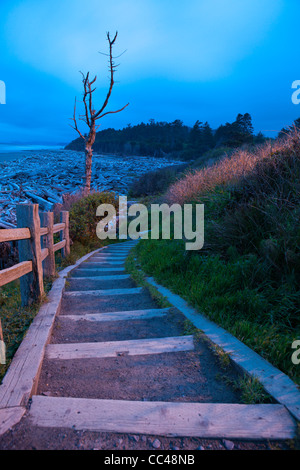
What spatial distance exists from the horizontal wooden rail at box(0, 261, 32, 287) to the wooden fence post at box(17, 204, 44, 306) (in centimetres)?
13

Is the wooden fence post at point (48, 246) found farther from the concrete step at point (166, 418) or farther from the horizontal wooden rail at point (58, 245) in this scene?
the concrete step at point (166, 418)

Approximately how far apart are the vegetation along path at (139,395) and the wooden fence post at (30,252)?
59 cm

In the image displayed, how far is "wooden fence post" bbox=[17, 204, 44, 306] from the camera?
3.49 meters

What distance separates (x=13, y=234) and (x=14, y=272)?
417 millimetres

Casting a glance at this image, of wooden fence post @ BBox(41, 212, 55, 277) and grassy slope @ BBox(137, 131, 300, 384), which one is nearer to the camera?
grassy slope @ BBox(137, 131, 300, 384)

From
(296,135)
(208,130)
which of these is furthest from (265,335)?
(208,130)

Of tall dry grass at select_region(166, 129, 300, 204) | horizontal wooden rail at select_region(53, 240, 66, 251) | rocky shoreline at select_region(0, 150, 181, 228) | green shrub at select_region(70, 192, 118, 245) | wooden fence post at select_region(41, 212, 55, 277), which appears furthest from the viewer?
rocky shoreline at select_region(0, 150, 181, 228)

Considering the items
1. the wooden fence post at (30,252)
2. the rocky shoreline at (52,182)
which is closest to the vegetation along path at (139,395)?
the wooden fence post at (30,252)

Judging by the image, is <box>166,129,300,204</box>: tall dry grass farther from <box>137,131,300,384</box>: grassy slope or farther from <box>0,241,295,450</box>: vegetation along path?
<box>0,241,295,450</box>: vegetation along path

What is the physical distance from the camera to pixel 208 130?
45.2m

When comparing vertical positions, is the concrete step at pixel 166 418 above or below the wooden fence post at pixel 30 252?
below

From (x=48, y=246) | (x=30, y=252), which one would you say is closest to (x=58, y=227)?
(x=48, y=246)

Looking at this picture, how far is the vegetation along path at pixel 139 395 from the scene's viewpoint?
1.52 m

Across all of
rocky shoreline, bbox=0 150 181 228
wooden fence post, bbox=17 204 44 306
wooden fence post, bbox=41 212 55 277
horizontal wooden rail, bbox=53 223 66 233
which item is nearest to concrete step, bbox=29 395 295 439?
wooden fence post, bbox=17 204 44 306
